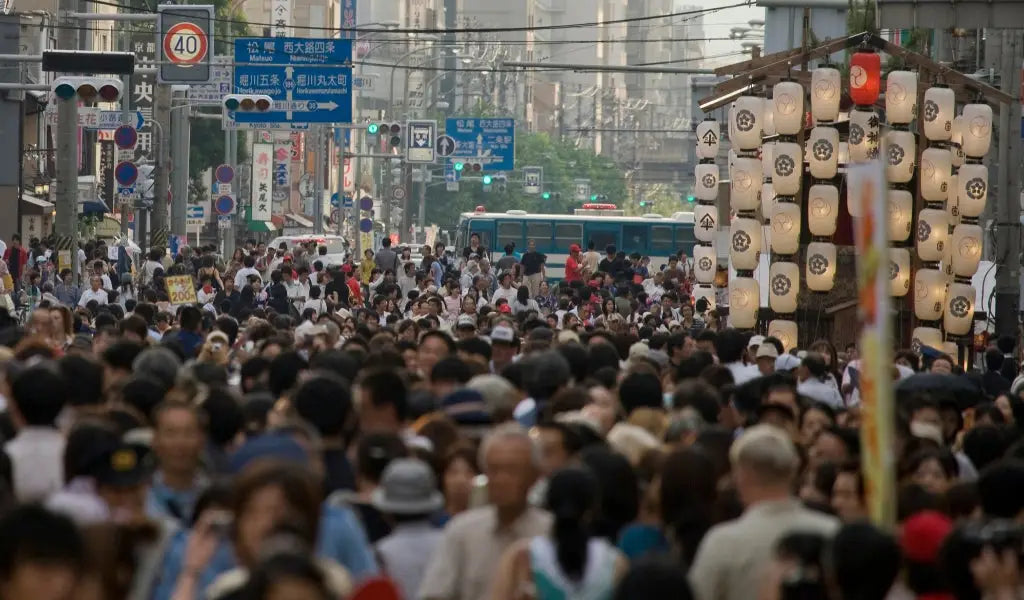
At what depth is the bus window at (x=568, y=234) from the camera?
53.3m

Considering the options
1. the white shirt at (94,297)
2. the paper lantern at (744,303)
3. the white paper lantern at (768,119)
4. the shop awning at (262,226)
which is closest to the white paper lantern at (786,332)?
the paper lantern at (744,303)

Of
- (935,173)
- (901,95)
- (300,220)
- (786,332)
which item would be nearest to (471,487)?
(935,173)

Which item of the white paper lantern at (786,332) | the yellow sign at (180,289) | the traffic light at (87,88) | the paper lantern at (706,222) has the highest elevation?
the traffic light at (87,88)

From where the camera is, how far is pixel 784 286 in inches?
918

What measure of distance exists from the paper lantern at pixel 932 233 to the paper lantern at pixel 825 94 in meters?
1.66

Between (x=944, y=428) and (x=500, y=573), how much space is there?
5.77m

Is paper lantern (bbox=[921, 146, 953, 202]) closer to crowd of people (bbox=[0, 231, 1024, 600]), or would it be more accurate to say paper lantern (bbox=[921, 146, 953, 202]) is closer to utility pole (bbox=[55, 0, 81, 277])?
crowd of people (bbox=[0, 231, 1024, 600])

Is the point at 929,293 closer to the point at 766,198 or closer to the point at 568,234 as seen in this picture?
the point at 766,198

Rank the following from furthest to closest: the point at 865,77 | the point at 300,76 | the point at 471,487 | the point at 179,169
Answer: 1. the point at 300,76
2. the point at 179,169
3. the point at 865,77
4. the point at 471,487

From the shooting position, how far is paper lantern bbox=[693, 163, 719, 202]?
1161 inches

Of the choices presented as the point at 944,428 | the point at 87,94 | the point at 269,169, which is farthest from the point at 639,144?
the point at 944,428

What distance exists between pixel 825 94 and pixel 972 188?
2.03 m

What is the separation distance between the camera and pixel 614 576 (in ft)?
20.2

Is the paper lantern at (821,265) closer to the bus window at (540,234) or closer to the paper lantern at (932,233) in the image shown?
the paper lantern at (932,233)
